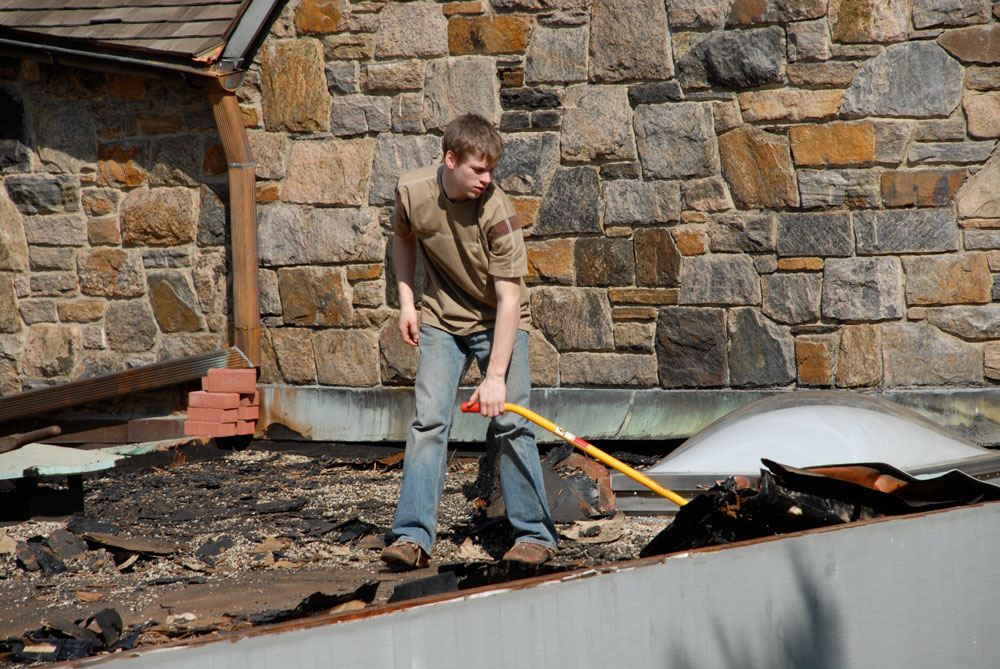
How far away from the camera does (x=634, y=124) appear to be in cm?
534

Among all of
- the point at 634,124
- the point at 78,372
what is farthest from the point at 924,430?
the point at 78,372

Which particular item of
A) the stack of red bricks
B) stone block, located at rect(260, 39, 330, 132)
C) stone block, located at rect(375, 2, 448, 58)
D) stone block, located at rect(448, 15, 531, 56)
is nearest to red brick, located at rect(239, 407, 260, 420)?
the stack of red bricks

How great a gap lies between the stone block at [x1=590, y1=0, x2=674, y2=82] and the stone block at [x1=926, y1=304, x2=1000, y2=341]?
6.76 ft

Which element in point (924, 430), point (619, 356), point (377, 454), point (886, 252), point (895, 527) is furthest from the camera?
point (377, 454)

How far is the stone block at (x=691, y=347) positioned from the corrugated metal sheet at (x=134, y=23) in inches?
132

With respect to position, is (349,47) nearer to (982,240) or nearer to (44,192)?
(44,192)

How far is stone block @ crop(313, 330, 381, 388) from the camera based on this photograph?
585cm

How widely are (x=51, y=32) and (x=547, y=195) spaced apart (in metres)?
3.50

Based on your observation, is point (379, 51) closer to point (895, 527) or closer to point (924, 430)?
point (924, 430)

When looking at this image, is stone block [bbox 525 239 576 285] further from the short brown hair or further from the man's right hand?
the short brown hair

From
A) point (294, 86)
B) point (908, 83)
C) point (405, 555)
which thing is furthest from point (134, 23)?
point (908, 83)

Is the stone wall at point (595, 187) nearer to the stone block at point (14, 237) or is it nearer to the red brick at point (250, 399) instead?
the stone block at point (14, 237)

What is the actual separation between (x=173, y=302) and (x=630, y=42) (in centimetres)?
352

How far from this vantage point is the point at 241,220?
5848 mm
